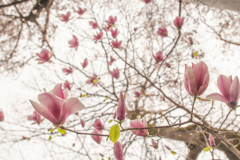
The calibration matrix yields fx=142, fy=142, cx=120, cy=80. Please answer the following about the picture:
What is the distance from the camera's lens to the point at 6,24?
2232 mm

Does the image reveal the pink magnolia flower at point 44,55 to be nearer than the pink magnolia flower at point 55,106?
No

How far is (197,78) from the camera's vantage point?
453 millimetres

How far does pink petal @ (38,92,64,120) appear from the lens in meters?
0.42

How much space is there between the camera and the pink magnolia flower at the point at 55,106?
424 mm

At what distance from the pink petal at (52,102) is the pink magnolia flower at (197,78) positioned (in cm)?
40

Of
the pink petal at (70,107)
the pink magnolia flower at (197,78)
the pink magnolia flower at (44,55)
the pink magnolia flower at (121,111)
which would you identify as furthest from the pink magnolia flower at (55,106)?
the pink magnolia flower at (44,55)

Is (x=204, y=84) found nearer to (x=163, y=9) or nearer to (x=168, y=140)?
(x=168, y=140)

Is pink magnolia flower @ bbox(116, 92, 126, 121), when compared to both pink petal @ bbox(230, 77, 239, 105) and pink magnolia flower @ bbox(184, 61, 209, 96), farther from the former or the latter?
pink petal @ bbox(230, 77, 239, 105)

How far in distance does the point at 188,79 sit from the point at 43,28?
235 centimetres

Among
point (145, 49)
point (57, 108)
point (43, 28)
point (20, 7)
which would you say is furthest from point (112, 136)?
point (20, 7)

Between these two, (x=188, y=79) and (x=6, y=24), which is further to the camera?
(x=6, y=24)

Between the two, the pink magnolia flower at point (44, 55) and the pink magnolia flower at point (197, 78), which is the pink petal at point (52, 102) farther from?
the pink magnolia flower at point (44, 55)

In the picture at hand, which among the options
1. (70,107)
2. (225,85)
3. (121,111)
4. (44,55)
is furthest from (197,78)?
(44,55)

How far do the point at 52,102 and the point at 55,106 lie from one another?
0.02m
